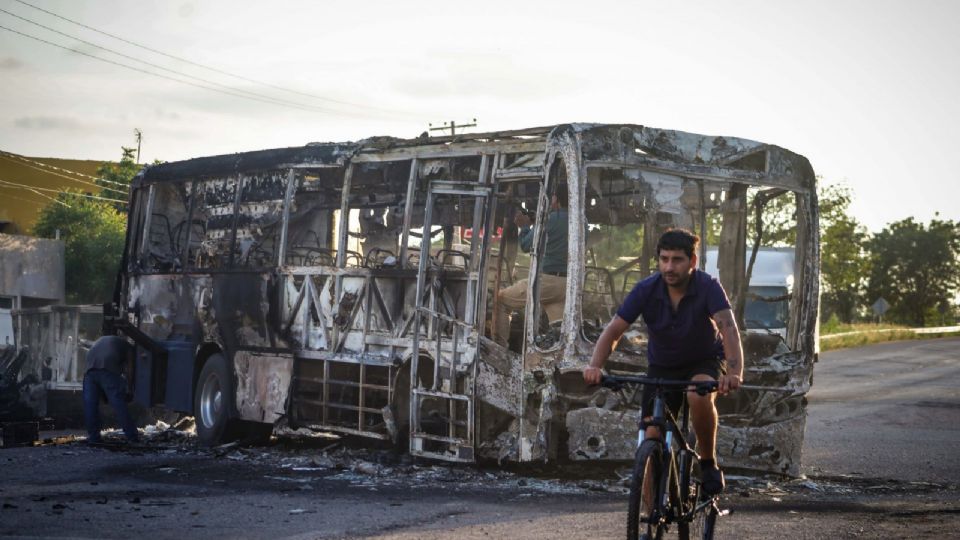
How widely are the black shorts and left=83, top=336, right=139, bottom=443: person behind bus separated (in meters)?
10.1

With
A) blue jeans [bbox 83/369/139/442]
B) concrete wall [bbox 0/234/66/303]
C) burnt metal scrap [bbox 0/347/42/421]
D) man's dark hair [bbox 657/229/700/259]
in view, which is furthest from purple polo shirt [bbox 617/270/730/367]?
concrete wall [bbox 0/234/66/303]

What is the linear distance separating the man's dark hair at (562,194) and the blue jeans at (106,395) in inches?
268

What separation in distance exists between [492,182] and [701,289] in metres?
5.31

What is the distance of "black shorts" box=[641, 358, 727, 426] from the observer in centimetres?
698

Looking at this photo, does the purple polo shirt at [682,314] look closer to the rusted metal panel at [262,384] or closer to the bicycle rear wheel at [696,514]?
the bicycle rear wheel at [696,514]

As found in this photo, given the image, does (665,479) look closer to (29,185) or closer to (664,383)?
(664,383)

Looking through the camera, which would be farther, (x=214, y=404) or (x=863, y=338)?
(x=863, y=338)

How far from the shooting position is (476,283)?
12.1 m

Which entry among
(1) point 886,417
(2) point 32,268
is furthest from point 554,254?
(2) point 32,268

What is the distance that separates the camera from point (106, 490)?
34.7 feet

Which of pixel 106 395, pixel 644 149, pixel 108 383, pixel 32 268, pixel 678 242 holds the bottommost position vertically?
pixel 106 395

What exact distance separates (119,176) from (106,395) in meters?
51.8

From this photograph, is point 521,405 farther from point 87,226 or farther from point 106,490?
point 87,226

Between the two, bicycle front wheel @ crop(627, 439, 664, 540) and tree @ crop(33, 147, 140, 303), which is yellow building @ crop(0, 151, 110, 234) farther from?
bicycle front wheel @ crop(627, 439, 664, 540)
